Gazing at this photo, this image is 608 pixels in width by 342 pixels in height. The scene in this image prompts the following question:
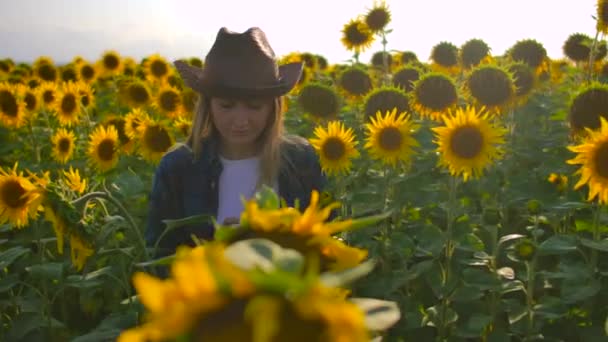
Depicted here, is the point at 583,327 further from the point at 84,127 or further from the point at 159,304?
the point at 84,127

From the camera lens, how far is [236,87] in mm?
2732

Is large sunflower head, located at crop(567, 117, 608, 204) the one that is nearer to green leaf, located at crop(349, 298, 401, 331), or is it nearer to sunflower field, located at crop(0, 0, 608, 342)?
sunflower field, located at crop(0, 0, 608, 342)

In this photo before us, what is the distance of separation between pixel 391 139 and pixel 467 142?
1.70 ft

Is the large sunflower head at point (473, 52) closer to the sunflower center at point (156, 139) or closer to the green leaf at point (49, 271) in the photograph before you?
the sunflower center at point (156, 139)

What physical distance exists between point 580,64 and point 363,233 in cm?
522

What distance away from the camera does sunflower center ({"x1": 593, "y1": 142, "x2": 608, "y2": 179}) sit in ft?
7.94

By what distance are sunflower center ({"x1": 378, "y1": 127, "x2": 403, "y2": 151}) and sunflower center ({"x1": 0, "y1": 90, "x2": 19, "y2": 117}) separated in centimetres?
396

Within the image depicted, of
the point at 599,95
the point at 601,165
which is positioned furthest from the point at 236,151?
the point at 599,95

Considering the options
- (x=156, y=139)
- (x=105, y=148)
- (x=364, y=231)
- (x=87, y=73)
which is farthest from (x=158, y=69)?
(x=364, y=231)

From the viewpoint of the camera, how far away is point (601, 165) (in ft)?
8.02

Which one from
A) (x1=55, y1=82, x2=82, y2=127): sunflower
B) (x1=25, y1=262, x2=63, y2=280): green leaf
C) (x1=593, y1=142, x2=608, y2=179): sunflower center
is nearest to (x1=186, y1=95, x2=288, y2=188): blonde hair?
(x1=25, y1=262, x2=63, y2=280): green leaf

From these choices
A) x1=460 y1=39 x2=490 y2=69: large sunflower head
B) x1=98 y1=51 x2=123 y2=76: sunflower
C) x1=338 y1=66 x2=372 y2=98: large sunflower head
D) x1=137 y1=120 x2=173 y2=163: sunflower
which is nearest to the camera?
x1=137 y1=120 x2=173 y2=163: sunflower

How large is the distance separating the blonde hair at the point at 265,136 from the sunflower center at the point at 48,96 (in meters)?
4.21

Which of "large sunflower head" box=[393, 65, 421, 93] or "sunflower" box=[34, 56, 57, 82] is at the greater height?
"sunflower" box=[34, 56, 57, 82]
